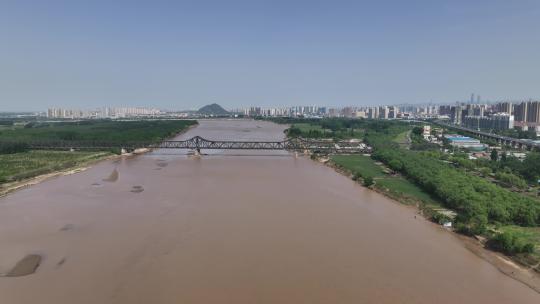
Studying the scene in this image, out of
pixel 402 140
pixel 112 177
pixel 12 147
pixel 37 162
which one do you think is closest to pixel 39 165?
pixel 37 162

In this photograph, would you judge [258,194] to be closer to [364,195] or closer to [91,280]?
[364,195]

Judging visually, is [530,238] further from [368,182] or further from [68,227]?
[68,227]

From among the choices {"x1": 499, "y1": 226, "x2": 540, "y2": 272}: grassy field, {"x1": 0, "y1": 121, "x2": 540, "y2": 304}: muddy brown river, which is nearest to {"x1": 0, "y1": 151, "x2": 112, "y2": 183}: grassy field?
{"x1": 0, "y1": 121, "x2": 540, "y2": 304}: muddy brown river

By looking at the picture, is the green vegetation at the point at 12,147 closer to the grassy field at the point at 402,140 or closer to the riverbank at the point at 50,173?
the riverbank at the point at 50,173

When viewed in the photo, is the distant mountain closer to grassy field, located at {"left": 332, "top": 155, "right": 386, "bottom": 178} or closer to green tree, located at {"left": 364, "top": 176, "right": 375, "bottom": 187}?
grassy field, located at {"left": 332, "top": 155, "right": 386, "bottom": 178}

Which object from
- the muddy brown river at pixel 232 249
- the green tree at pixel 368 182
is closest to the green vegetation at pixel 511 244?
the muddy brown river at pixel 232 249
